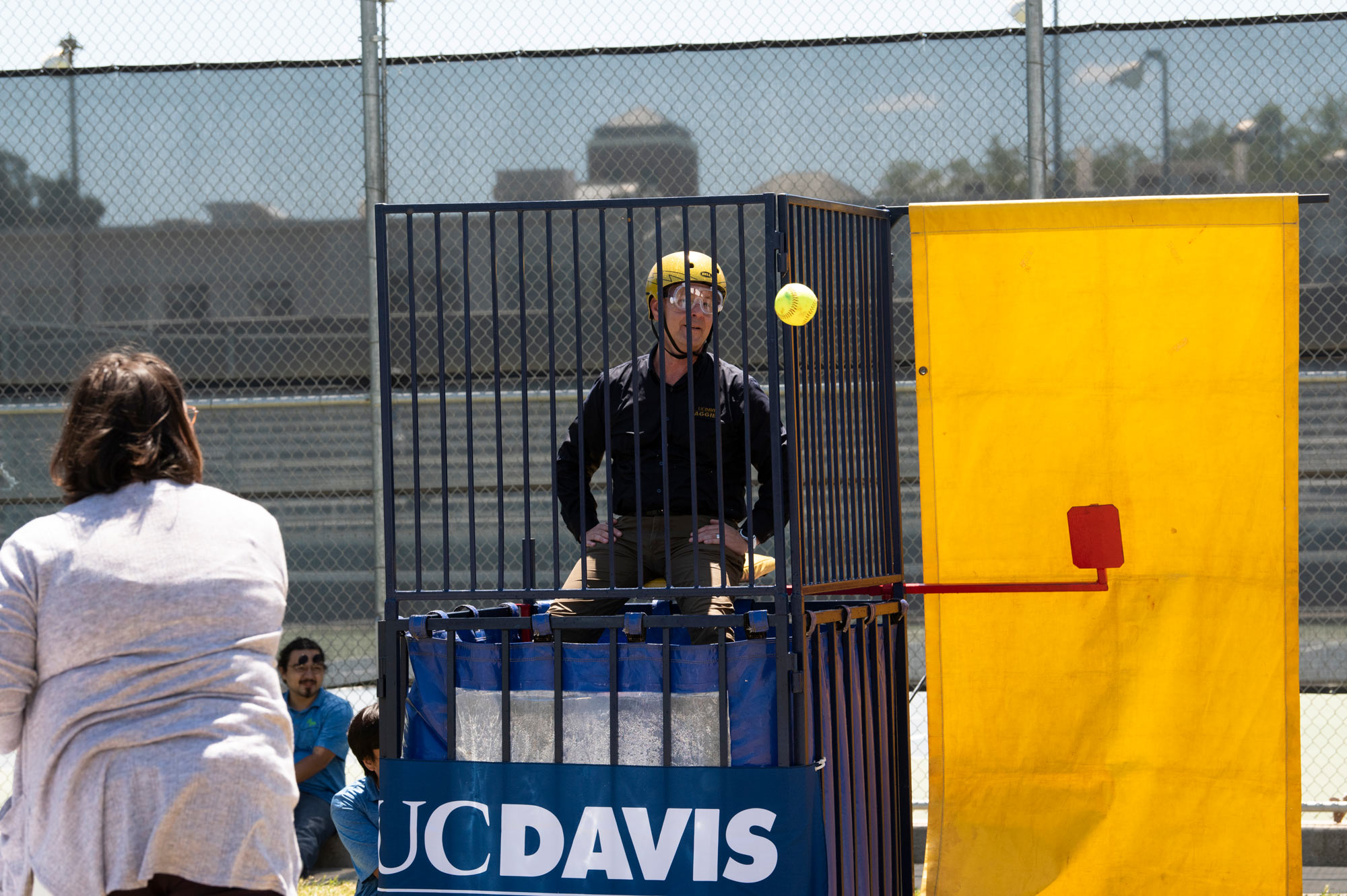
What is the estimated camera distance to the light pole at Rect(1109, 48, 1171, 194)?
6262 mm

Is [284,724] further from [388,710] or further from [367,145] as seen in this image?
[367,145]

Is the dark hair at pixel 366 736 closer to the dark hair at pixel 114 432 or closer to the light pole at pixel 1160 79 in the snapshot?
the dark hair at pixel 114 432

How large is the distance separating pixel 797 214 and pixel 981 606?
1416mm

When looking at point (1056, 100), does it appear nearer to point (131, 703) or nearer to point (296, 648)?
point (296, 648)

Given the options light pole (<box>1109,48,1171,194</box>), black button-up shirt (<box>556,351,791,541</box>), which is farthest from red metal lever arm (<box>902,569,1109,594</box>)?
light pole (<box>1109,48,1171,194</box>)

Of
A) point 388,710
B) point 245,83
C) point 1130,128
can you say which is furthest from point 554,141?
A: point 388,710

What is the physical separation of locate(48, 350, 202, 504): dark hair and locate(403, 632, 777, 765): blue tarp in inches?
47.7

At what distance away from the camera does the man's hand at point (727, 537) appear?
3893mm

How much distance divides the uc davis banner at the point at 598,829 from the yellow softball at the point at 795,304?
1.12 metres

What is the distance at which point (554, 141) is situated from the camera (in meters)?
6.63

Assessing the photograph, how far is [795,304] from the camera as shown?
3.27 meters

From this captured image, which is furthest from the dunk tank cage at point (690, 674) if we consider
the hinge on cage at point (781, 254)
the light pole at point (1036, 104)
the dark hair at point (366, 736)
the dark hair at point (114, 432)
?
the light pole at point (1036, 104)

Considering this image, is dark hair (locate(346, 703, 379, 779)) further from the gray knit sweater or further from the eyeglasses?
the gray knit sweater

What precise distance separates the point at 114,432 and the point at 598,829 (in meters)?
1.60
